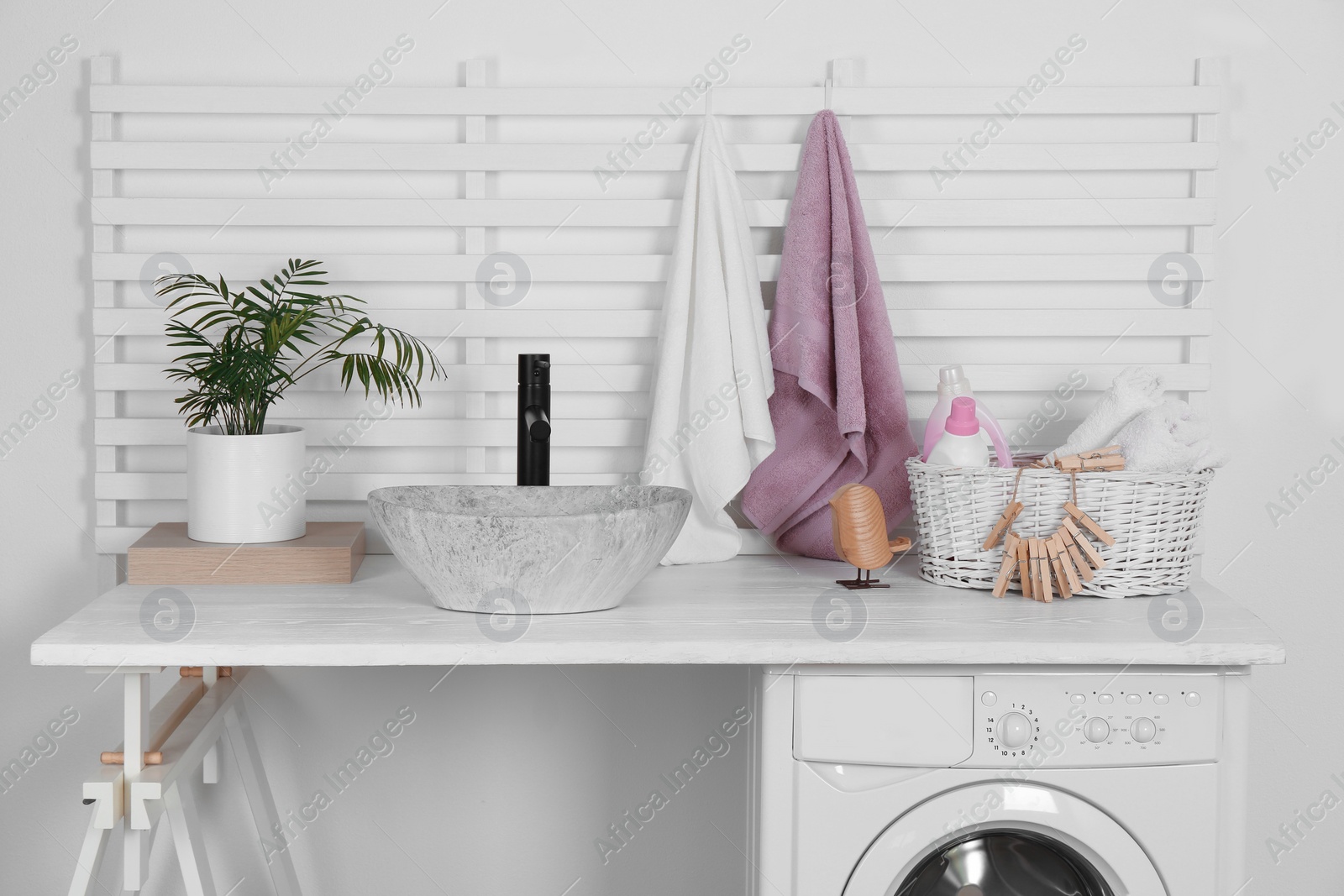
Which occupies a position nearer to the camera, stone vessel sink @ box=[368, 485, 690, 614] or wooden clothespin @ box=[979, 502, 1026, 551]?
stone vessel sink @ box=[368, 485, 690, 614]

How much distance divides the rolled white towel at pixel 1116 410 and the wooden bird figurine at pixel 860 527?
27 centimetres

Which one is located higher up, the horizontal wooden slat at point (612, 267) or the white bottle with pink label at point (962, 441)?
the horizontal wooden slat at point (612, 267)

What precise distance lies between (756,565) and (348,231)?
0.86 metres

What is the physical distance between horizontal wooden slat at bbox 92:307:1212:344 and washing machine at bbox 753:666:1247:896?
2.20 ft

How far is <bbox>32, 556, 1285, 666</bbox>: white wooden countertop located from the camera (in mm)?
1291

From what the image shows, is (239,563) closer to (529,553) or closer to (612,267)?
(529,553)

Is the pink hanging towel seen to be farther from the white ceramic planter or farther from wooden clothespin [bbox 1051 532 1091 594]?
the white ceramic planter

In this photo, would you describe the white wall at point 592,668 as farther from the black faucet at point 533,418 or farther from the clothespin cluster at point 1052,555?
the clothespin cluster at point 1052,555

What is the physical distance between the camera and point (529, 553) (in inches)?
53.7

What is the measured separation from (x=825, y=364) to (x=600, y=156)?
50cm

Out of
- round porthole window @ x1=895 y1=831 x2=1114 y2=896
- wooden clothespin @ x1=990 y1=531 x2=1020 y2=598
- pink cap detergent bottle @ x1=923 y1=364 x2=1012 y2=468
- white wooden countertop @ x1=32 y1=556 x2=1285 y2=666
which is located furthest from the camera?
pink cap detergent bottle @ x1=923 y1=364 x2=1012 y2=468

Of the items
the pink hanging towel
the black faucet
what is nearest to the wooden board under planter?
the black faucet

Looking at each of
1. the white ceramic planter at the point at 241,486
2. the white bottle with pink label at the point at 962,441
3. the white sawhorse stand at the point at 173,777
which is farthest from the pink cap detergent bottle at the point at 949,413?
the white sawhorse stand at the point at 173,777

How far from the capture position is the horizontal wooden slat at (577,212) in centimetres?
178
